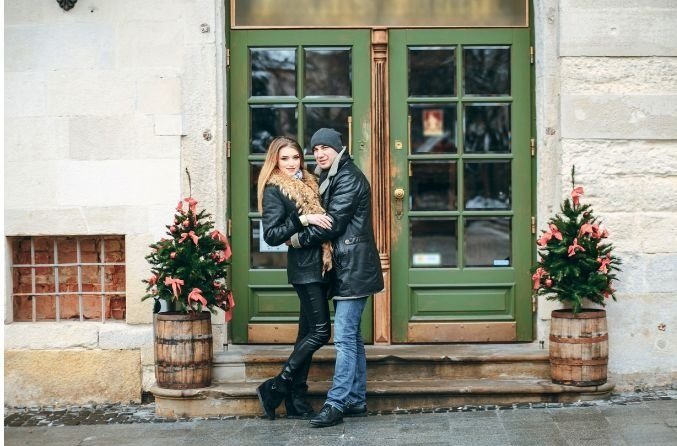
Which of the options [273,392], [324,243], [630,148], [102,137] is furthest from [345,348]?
[630,148]

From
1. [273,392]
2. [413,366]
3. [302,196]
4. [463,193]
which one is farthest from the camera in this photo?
[463,193]

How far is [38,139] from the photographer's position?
318 inches

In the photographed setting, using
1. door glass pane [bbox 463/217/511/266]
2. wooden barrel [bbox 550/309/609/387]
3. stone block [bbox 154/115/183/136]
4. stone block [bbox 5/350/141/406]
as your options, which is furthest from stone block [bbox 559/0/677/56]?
stone block [bbox 5/350/141/406]

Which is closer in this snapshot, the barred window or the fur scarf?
the fur scarf

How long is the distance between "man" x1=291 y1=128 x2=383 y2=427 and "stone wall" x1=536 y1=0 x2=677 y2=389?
167 cm

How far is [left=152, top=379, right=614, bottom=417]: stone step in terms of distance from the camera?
7.48 metres

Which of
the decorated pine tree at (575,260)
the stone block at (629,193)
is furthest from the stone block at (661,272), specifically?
the decorated pine tree at (575,260)

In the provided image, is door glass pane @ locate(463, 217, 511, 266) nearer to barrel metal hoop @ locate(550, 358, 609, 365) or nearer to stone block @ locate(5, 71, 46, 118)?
barrel metal hoop @ locate(550, 358, 609, 365)

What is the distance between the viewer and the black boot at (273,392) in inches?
282

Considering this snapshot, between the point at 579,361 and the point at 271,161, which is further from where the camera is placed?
the point at 579,361

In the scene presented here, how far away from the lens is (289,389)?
284 inches

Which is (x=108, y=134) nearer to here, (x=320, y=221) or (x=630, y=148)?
(x=320, y=221)

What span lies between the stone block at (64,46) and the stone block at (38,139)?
38 cm

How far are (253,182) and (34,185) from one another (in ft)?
5.17
